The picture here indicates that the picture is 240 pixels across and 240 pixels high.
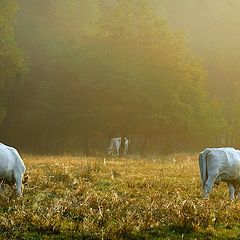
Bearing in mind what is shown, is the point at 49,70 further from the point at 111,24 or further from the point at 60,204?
the point at 60,204

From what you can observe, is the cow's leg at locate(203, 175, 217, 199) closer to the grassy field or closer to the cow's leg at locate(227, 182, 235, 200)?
the grassy field

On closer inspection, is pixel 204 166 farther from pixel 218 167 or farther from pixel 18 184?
pixel 18 184

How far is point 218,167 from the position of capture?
14.2 meters

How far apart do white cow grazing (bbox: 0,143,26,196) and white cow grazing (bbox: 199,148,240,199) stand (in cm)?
474

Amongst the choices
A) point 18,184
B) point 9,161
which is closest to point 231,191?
point 18,184

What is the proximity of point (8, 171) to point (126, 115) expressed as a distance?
2792 centimetres

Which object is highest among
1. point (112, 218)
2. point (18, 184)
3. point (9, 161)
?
point (9, 161)

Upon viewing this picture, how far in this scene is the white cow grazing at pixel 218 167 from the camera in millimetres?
14188

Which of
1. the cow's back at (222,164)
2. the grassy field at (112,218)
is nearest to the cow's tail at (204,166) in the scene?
the cow's back at (222,164)

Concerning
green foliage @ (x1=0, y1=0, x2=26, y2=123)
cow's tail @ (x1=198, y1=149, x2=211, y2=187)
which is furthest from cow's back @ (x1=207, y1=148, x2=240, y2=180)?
green foliage @ (x1=0, y1=0, x2=26, y2=123)

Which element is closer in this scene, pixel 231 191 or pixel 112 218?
pixel 112 218

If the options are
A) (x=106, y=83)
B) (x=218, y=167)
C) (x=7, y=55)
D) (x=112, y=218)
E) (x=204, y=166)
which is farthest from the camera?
(x=106, y=83)

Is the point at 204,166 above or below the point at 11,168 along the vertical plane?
below

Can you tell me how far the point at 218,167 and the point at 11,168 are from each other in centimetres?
533
